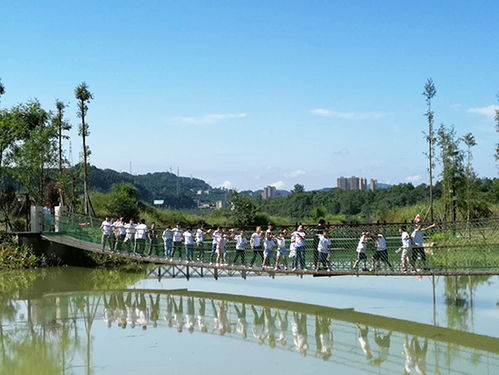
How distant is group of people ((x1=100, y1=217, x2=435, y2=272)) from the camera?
51.7 ft

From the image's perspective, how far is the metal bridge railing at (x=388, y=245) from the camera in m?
15.7

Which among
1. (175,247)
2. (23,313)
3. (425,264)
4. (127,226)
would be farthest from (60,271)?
(425,264)

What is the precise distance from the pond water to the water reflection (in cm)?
2

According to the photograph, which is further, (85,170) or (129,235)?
(85,170)

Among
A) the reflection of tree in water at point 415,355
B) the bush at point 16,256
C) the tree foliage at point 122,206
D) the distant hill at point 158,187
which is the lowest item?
the reflection of tree in water at point 415,355

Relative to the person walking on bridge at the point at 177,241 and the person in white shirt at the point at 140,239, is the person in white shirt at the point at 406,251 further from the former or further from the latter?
the person in white shirt at the point at 140,239

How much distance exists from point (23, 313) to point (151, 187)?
149 metres

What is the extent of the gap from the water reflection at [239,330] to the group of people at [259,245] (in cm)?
118

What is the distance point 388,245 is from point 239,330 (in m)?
7.28

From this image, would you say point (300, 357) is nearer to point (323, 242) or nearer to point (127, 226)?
point (323, 242)

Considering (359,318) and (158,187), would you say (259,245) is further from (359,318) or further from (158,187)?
(158,187)

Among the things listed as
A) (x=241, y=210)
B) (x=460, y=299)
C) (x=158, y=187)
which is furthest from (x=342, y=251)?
(x=158, y=187)

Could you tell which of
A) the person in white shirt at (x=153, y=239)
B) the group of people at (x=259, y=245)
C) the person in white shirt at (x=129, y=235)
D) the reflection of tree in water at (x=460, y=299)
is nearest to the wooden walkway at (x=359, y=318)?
the reflection of tree in water at (x=460, y=299)

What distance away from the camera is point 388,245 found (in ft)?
65.4
